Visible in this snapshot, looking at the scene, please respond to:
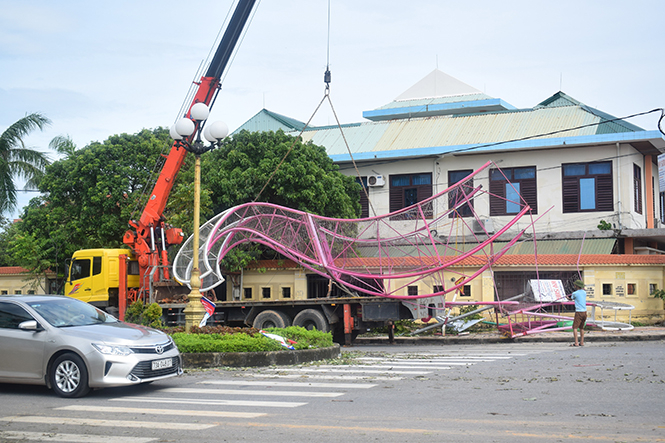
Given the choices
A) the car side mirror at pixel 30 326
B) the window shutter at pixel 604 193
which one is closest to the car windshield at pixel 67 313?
the car side mirror at pixel 30 326

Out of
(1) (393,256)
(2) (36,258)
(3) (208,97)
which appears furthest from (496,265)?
(2) (36,258)

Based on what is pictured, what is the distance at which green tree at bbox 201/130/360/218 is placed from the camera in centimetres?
2611

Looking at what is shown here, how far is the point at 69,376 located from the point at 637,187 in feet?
86.6

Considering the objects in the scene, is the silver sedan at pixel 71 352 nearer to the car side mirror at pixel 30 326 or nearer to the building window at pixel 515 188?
the car side mirror at pixel 30 326

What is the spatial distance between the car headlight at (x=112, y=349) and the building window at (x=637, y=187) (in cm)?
2500

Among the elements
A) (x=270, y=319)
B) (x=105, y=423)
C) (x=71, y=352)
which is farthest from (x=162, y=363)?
(x=270, y=319)

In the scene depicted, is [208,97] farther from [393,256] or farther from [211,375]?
[211,375]

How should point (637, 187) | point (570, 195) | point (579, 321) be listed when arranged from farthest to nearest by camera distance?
point (637, 187) < point (570, 195) < point (579, 321)

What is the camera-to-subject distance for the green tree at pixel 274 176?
2611 centimetres

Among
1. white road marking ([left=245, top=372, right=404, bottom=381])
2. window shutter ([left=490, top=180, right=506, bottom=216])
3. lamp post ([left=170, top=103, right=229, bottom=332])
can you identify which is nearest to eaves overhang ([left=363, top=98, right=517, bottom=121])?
window shutter ([left=490, top=180, right=506, bottom=216])

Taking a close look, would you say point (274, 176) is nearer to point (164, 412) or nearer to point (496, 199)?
point (496, 199)

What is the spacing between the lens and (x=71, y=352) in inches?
370

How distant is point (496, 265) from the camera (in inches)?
1043

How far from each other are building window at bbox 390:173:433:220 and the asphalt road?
18856mm
